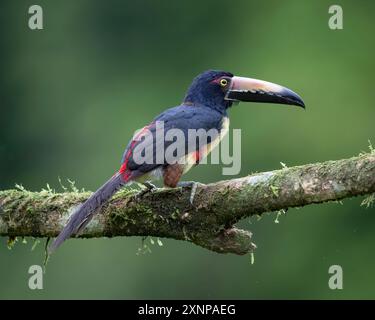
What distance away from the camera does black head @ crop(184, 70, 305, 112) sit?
22.5ft

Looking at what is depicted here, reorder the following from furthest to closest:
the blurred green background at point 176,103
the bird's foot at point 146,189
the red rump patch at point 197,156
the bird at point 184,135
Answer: the blurred green background at point 176,103, the red rump patch at point 197,156, the bird's foot at point 146,189, the bird at point 184,135

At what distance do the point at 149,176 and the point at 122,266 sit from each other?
556 cm

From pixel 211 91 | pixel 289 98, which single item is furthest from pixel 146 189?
pixel 289 98

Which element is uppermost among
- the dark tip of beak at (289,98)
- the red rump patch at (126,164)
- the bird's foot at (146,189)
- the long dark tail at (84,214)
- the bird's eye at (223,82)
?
the bird's eye at (223,82)

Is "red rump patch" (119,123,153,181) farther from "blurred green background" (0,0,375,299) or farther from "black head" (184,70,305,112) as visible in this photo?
"blurred green background" (0,0,375,299)

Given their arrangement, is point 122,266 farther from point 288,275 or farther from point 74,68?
point 74,68

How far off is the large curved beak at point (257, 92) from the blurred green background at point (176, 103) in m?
3.90

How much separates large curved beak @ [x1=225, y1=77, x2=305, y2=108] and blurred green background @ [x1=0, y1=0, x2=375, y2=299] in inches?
153

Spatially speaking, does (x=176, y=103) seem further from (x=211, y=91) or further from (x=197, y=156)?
(x=197, y=156)

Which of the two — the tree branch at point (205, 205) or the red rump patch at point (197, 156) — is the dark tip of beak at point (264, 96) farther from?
the tree branch at point (205, 205)

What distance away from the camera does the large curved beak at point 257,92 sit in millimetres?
6879

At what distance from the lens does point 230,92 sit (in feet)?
22.6

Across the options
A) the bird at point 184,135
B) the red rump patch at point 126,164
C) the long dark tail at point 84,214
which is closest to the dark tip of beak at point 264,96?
the bird at point 184,135

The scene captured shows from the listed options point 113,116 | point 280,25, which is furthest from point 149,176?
point 280,25
